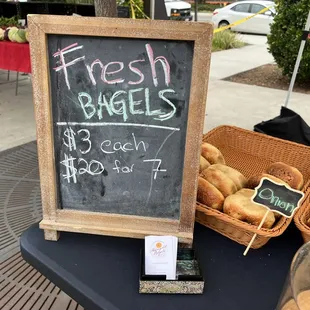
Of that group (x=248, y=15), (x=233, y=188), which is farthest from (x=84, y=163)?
(x=248, y=15)

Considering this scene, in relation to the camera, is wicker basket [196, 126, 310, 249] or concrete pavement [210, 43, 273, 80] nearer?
wicker basket [196, 126, 310, 249]

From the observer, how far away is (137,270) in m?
1.11

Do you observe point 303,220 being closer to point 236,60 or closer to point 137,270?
point 137,270

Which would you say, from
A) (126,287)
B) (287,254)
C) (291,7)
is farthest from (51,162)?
(291,7)

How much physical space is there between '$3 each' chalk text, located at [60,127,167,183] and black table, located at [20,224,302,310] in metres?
0.25

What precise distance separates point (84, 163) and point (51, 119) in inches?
6.8

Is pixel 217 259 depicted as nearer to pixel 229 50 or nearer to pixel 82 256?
pixel 82 256

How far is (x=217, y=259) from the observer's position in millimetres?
→ 1173

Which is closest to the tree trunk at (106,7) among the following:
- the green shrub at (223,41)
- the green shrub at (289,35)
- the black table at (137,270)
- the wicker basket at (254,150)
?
the wicker basket at (254,150)

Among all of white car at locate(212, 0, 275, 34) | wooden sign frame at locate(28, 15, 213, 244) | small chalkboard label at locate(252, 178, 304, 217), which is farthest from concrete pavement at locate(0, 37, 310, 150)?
white car at locate(212, 0, 275, 34)

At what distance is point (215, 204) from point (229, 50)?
10.6 m

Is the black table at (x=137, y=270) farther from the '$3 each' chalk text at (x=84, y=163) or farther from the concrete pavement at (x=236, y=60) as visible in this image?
the concrete pavement at (x=236, y=60)

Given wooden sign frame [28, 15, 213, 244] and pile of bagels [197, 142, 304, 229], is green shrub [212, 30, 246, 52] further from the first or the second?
wooden sign frame [28, 15, 213, 244]

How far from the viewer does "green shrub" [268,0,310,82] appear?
21.4ft
